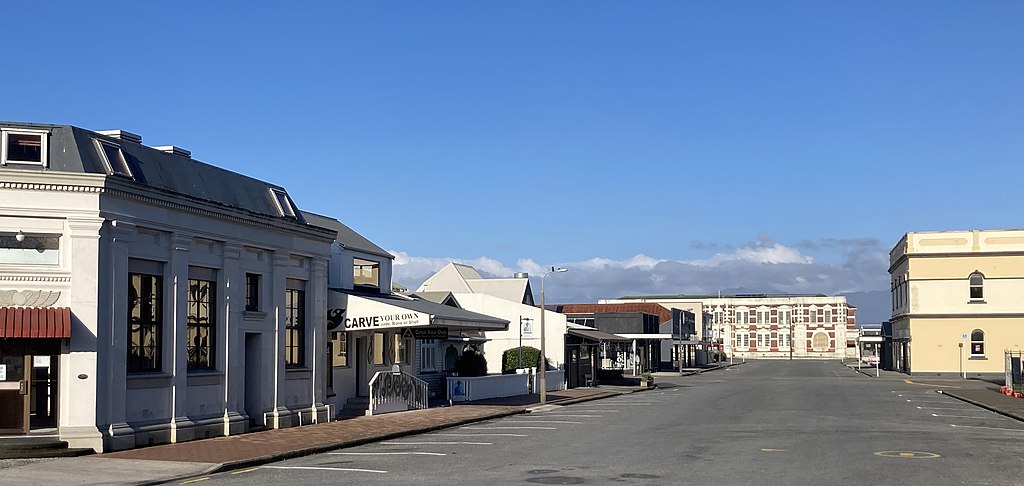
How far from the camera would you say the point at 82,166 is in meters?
22.5

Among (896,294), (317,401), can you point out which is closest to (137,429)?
(317,401)

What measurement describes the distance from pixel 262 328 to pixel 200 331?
237 centimetres

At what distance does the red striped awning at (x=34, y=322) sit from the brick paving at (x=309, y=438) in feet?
8.87

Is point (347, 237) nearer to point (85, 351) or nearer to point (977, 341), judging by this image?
point (85, 351)

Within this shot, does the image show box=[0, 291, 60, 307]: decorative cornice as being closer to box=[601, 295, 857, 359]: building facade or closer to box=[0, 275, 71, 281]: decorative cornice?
box=[0, 275, 71, 281]: decorative cornice

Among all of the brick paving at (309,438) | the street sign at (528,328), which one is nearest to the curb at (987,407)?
the brick paving at (309,438)

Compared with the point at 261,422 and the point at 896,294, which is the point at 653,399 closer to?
the point at 261,422

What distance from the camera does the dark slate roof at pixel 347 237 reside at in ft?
126

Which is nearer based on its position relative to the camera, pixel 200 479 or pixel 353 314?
pixel 200 479

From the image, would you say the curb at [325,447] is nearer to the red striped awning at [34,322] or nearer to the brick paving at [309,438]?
the brick paving at [309,438]

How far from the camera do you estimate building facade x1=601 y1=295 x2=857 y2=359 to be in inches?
6944

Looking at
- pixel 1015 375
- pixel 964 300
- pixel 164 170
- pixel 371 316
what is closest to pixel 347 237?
pixel 371 316

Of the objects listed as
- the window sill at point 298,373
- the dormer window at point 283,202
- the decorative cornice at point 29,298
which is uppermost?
the dormer window at point 283,202

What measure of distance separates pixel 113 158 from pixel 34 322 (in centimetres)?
438
